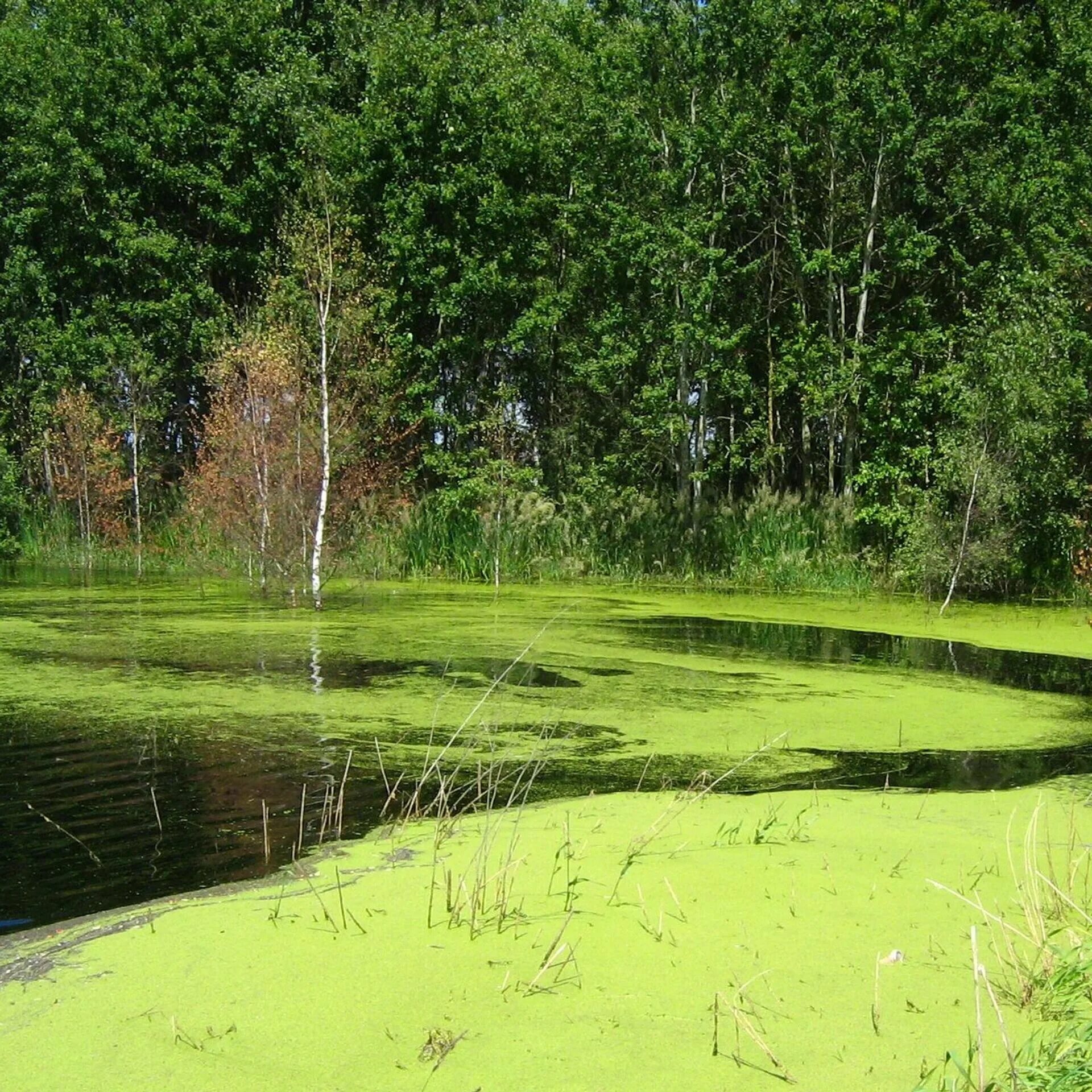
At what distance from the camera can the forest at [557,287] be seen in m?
14.4

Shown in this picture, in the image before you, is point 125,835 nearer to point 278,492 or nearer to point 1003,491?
point 278,492

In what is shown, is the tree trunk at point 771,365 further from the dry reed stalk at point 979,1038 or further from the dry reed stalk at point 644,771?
the dry reed stalk at point 979,1038

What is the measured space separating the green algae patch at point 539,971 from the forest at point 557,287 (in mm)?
9189

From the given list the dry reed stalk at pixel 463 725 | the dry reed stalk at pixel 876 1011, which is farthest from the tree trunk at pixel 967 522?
the dry reed stalk at pixel 876 1011

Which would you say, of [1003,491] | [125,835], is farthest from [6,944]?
[1003,491]

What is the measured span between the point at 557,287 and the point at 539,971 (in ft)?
57.1

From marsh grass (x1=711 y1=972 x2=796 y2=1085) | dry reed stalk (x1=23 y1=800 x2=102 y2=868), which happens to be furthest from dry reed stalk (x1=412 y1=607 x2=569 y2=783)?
marsh grass (x1=711 y1=972 x2=796 y2=1085)

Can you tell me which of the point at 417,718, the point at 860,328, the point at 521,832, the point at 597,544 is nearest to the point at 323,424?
the point at 597,544

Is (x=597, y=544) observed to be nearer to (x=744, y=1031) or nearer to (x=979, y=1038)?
(x=744, y=1031)

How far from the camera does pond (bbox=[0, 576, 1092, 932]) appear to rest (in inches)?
171

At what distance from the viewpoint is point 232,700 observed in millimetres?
6738

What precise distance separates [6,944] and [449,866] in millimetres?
1272

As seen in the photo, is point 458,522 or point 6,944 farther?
point 458,522

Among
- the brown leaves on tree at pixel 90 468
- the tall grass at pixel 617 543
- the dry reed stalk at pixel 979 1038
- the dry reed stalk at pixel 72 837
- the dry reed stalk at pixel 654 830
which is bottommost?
the dry reed stalk at pixel 72 837
